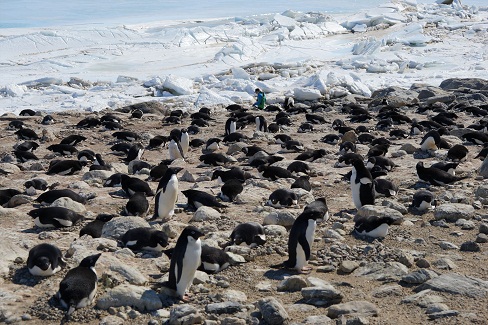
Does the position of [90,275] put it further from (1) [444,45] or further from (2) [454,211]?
(1) [444,45]

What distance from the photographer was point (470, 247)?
5945 mm

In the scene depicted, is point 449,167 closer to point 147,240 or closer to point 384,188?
point 384,188

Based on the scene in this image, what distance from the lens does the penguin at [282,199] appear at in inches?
289

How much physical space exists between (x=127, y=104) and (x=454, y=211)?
1338cm

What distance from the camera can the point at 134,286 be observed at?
480cm

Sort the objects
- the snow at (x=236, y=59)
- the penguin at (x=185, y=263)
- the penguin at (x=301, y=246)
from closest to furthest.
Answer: the penguin at (x=185, y=263), the penguin at (x=301, y=246), the snow at (x=236, y=59)

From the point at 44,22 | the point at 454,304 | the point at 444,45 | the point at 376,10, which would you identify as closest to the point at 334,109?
the point at 454,304

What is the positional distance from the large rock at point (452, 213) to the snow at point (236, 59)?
12.4 m

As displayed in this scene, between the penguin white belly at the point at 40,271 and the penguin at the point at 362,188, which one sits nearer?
the penguin white belly at the point at 40,271

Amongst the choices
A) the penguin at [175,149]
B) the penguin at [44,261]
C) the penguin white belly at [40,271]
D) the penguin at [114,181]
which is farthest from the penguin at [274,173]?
the penguin white belly at [40,271]

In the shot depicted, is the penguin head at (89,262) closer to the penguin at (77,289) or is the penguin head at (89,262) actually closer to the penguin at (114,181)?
the penguin at (77,289)

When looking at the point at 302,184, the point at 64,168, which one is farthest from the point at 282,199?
the point at 64,168

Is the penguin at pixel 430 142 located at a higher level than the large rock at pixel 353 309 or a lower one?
lower

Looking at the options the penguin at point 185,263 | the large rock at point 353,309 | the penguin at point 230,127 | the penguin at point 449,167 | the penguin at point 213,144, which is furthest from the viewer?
the penguin at point 230,127
